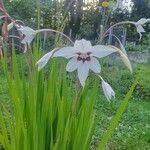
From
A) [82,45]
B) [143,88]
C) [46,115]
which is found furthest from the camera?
[143,88]

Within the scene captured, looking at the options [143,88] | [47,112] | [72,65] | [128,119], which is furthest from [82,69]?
[143,88]

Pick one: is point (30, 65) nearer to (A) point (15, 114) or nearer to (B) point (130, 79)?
(A) point (15, 114)

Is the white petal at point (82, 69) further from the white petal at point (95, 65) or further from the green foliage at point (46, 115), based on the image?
the green foliage at point (46, 115)

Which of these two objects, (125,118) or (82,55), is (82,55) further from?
(125,118)

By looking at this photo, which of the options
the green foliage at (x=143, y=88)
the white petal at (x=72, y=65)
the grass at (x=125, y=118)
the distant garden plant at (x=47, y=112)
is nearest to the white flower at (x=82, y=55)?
the white petal at (x=72, y=65)

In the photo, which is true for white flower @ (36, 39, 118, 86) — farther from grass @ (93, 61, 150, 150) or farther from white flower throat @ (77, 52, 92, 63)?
grass @ (93, 61, 150, 150)

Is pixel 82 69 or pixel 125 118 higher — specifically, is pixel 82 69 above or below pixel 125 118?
above

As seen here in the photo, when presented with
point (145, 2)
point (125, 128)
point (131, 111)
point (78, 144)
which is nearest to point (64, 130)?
point (78, 144)
